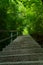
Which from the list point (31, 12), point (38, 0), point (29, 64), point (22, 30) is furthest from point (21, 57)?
point (22, 30)

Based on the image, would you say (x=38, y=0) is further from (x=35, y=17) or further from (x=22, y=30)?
(x=22, y=30)

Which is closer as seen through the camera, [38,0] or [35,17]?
[38,0]

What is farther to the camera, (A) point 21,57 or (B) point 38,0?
(B) point 38,0

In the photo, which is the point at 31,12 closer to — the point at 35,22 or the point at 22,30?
the point at 35,22

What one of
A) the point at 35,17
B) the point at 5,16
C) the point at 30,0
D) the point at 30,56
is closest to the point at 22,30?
the point at 5,16

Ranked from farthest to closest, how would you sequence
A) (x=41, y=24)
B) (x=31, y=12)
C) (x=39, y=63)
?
(x=41, y=24)
(x=31, y=12)
(x=39, y=63)

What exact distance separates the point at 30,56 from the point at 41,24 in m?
8.29

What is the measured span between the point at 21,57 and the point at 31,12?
7.51 m

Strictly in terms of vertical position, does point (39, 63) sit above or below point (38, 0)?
below

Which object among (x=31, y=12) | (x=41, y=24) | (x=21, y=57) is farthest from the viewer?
(x=41, y=24)

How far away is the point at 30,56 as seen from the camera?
Result: 3727mm

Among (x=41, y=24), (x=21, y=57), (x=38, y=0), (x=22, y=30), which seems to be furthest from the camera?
(x=22, y=30)

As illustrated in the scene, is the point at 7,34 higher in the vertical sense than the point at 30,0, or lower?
lower

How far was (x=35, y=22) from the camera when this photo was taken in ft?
40.2
